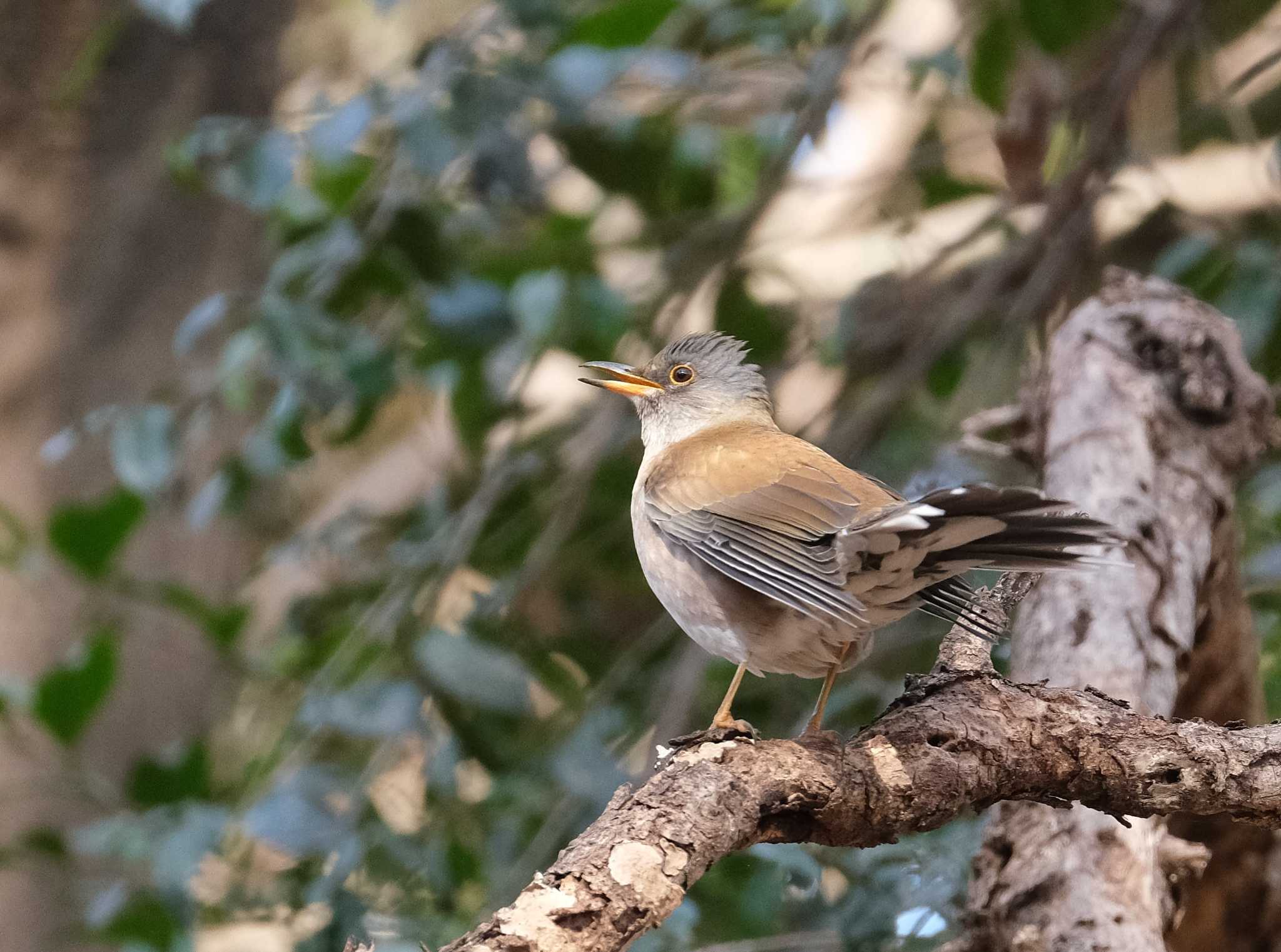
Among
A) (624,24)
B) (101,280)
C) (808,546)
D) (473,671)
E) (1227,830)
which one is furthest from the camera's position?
(101,280)

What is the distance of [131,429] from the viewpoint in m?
3.97

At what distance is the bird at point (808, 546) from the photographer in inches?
89.5

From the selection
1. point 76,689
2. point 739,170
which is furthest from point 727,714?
point 739,170

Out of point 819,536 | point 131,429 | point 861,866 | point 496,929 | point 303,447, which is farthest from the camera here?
point 303,447

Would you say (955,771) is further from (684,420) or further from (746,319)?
(746,319)

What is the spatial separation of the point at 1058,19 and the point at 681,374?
1612 millimetres

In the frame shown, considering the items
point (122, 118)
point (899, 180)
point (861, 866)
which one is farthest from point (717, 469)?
point (122, 118)

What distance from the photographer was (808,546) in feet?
8.66

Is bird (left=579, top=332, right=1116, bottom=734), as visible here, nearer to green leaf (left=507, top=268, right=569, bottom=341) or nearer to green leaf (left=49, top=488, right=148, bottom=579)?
green leaf (left=507, top=268, right=569, bottom=341)

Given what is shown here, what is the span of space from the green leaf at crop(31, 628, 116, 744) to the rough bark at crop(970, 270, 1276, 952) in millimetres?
2613

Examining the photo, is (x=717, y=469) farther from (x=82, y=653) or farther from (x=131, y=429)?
(x=82, y=653)

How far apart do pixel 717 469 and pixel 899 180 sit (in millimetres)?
3084

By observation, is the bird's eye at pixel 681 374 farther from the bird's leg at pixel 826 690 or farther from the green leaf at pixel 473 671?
the bird's leg at pixel 826 690

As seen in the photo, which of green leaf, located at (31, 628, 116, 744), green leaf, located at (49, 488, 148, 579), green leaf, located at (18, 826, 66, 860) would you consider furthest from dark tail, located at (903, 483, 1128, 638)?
green leaf, located at (18, 826, 66, 860)
